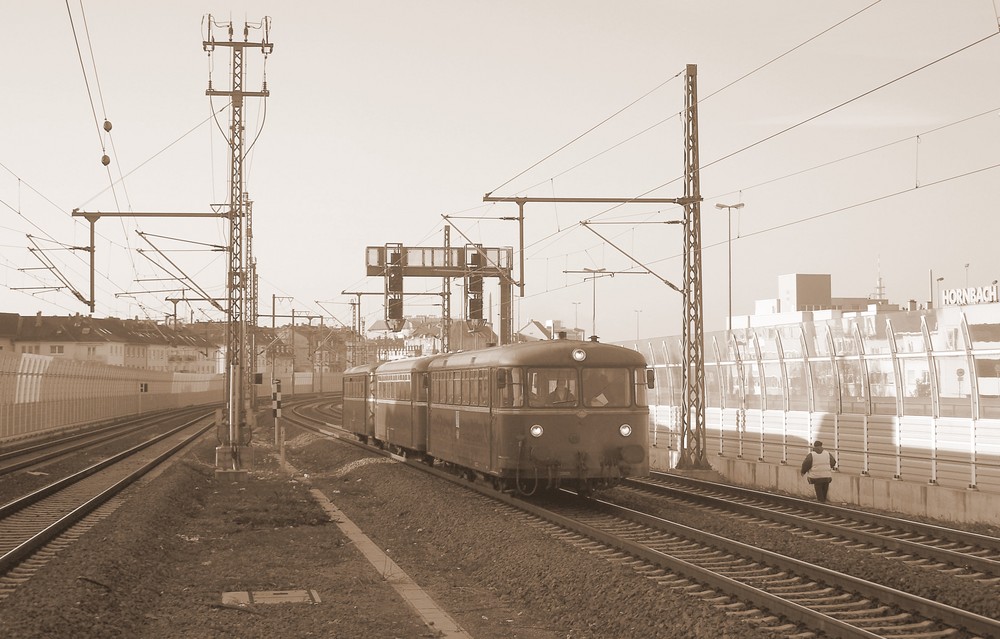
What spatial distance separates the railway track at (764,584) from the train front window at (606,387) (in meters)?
2.15

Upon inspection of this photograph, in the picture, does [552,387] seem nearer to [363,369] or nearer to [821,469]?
[821,469]

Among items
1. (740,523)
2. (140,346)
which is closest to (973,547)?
(740,523)

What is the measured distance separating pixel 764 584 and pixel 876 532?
5.06m

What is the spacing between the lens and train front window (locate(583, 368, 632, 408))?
1919 cm

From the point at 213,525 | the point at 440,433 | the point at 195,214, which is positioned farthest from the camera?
the point at 195,214

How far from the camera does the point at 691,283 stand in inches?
978

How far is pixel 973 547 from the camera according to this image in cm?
1417

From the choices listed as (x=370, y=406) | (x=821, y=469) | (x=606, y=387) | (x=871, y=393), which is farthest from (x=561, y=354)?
(x=370, y=406)

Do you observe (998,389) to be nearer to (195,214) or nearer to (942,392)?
(942,392)

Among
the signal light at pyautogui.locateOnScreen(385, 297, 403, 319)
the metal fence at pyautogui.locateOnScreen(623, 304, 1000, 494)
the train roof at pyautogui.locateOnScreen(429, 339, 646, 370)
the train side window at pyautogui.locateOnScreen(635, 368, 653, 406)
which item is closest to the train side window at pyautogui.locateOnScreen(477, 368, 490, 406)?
the train roof at pyautogui.locateOnScreen(429, 339, 646, 370)

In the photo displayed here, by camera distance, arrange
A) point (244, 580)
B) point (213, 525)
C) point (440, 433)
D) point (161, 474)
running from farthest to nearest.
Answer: point (161, 474) → point (440, 433) → point (213, 525) → point (244, 580)

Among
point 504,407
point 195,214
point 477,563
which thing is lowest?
point 477,563

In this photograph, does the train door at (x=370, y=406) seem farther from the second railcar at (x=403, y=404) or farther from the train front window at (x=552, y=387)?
the train front window at (x=552, y=387)

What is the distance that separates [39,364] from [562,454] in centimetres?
3260
